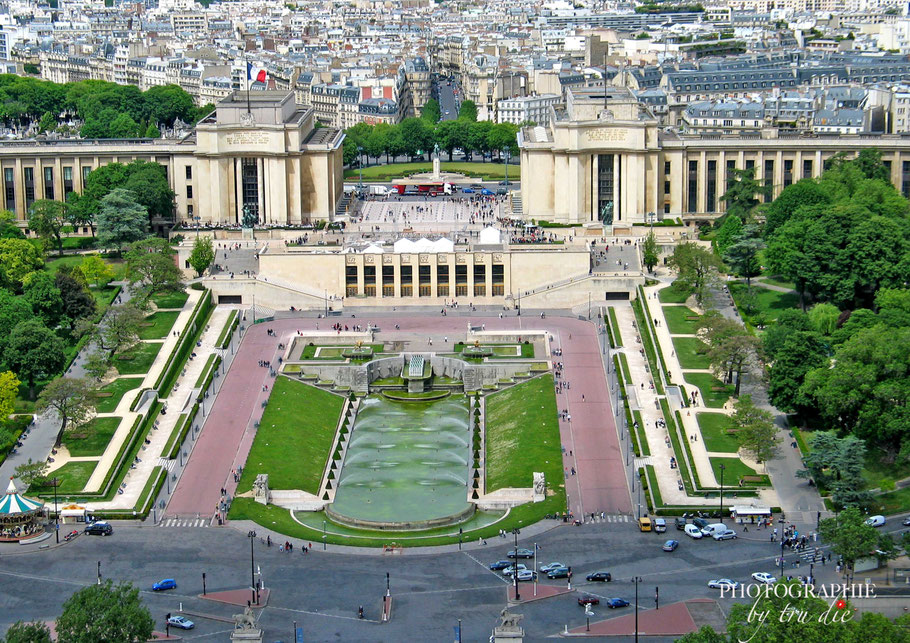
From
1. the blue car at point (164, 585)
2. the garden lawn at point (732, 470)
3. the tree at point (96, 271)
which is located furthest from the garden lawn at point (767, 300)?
the blue car at point (164, 585)

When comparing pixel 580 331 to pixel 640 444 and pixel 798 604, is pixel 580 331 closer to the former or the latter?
pixel 640 444

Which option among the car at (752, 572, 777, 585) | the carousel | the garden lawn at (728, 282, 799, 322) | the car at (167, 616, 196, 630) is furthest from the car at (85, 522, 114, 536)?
the garden lawn at (728, 282, 799, 322)

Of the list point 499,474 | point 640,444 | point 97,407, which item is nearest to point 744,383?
point 640,444

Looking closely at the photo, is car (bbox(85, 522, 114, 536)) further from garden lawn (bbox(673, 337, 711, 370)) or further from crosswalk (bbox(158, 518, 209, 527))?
garden lawn (bbox(673, 337, 711, 370))

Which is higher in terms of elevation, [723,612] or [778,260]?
[778,260]

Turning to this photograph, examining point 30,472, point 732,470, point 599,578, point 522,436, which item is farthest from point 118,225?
point 599,578
